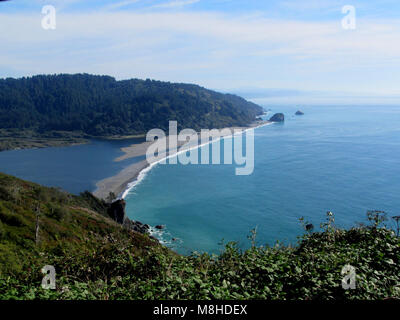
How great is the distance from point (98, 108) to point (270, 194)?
195ft

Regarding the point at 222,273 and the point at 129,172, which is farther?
the point at 129,172

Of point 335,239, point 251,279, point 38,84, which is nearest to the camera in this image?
point 251,279

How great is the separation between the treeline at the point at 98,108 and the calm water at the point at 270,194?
31029 mm

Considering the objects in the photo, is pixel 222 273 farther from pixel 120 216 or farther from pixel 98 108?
pixel 98 108

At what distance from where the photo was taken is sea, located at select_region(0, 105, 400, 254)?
19203 millimetres

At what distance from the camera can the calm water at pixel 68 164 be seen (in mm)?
30609

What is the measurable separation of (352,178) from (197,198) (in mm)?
13003

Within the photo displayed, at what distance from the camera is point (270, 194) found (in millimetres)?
24562

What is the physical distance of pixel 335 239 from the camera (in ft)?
13.7

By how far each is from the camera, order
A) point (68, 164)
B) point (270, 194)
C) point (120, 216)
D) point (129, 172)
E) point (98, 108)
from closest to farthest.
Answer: point (120, 216) → point (270, 194) → point (129, 172) → point (68, 164) → point (98, 108)

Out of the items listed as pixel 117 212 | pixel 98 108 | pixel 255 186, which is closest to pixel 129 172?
pixel 117 212

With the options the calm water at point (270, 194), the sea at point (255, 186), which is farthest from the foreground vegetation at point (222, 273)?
the calm water at point (270, 194)
